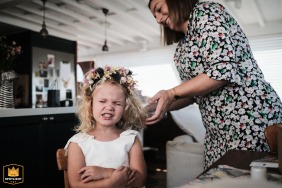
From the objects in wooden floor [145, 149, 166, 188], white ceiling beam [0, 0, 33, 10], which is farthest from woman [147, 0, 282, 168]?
white ceiling beam [0, 0, 33, 10]

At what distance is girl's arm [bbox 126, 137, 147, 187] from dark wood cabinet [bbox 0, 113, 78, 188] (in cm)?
100

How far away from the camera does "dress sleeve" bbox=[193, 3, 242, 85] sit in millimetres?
1068

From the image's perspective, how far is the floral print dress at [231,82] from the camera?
110cm

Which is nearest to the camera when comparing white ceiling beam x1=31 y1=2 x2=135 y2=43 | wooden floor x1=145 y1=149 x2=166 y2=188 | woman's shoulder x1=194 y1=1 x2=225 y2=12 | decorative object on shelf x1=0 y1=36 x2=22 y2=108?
woman's shoulder x1=194 y1=1 x2=225 y2=12

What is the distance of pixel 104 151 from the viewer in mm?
1391

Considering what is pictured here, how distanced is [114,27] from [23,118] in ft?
17.7

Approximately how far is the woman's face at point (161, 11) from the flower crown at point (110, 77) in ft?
1.19

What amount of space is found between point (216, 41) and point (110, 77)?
0.62 meters

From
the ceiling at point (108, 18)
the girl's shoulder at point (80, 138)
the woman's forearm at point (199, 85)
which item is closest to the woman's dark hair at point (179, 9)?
the woman's forearm at point (199, 85)

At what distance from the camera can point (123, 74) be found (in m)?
1.53

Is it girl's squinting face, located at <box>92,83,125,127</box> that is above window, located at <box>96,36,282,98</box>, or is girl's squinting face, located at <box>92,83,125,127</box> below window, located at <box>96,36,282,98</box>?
below

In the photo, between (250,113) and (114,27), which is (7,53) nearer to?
(250,113)

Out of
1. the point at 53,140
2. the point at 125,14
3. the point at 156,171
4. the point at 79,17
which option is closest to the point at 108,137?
the point at 53,140

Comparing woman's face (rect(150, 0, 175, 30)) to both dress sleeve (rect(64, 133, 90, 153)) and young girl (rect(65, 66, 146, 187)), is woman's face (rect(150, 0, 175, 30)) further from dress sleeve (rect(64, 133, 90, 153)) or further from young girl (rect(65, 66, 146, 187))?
dress sleeve (rect(64, 133, 90, 153))
